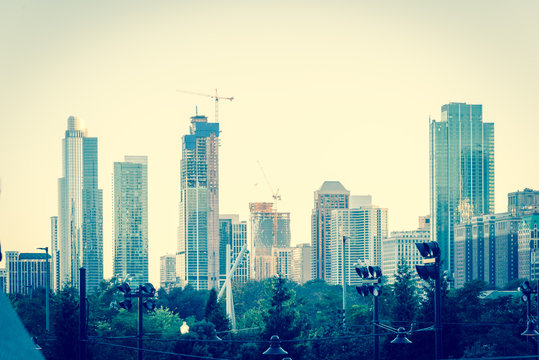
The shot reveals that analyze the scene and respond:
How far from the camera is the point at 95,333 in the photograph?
6844 centimetres

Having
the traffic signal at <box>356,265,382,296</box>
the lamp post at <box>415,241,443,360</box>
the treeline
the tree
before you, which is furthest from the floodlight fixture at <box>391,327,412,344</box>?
the tree

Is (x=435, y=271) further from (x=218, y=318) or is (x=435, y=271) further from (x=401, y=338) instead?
(x=218, y=318)

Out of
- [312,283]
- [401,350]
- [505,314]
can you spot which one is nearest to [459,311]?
[505,314]

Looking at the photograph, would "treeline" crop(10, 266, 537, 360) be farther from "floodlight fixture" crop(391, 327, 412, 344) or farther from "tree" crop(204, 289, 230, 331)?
"floodlight fixture" crop(391, 327, 412, 344)

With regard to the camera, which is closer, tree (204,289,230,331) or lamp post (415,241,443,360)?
lamp post (415,241,443,360)

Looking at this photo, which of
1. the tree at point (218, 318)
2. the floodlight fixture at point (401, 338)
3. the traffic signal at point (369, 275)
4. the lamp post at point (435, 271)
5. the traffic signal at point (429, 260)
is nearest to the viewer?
the lamp post at point (435, 271)

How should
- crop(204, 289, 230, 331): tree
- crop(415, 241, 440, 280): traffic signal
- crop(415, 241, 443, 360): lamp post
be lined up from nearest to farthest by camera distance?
1. crop(415, 241, 443, 360): lamp post
2. crop(415, 241, 440, 280): traffic signal
3. crop(204, 289, 230, 331): tree

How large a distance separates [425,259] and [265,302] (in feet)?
146

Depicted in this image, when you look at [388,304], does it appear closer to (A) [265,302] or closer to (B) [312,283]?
(A) [265,302]

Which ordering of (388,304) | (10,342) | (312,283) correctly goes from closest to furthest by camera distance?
1. (10,342)
2. (388,304)
3. (312,283)

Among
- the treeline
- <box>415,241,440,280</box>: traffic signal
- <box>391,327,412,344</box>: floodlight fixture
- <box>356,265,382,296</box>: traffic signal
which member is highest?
<box>415,241,440,280</box>: traffic signal

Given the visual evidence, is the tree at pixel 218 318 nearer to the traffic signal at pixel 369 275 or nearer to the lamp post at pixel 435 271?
the traffic signal at pixel 369 275

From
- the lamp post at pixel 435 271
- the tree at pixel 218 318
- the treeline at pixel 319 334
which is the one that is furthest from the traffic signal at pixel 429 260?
the tree at pixel 218 318

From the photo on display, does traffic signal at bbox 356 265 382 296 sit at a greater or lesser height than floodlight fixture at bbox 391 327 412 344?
greater
